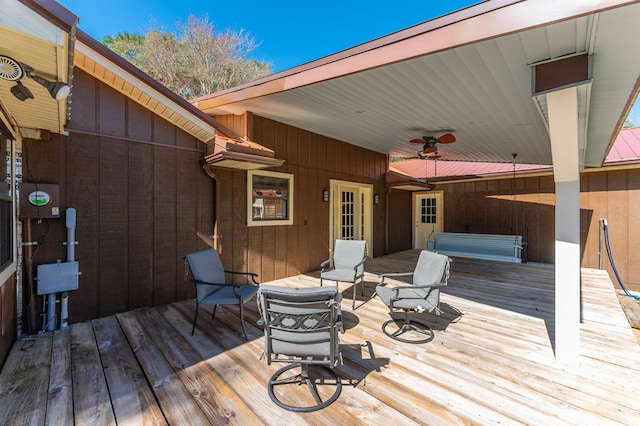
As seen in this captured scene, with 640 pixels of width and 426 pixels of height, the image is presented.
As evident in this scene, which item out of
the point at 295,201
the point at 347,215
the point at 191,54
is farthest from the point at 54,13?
the point at 191,54

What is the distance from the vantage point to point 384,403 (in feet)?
6.36

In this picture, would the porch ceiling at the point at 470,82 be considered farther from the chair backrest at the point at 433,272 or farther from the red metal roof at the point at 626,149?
the chair backrest at the point at 433,272

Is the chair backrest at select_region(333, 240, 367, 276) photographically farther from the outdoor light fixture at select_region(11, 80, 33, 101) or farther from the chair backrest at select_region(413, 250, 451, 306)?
the outdoor light fixture at select_region(11, 80, 33, 101)

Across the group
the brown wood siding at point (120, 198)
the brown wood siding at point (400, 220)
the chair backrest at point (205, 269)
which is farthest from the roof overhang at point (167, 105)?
the brown wood siding at point (400, 220)

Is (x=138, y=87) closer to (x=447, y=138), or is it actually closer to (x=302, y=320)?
(x=302, y=320)

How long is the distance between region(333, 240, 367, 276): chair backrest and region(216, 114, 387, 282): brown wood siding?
118 centimetres

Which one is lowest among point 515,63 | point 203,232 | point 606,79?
point 203,232

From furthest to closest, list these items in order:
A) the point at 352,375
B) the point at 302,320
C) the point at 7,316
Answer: the point at 7,316 < the point at 352,375 < the point at 302,320

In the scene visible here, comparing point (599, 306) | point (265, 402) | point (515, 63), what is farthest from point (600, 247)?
point (265, 402)

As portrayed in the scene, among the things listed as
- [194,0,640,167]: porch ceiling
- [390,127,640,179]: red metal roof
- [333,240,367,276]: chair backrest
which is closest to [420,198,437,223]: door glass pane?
[390,127,640,179]: red metal roof

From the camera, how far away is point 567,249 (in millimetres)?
2420

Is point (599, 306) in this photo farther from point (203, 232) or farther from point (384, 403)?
point (203, 232)

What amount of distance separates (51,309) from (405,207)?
840 cm

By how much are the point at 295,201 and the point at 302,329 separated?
12.5ft
